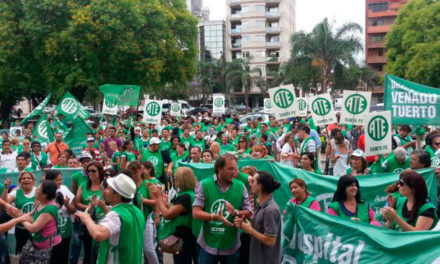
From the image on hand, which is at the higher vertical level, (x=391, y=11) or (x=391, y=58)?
(x=391, y=11)

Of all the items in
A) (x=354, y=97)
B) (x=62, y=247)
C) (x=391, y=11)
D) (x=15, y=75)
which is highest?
(x=391, y=11)

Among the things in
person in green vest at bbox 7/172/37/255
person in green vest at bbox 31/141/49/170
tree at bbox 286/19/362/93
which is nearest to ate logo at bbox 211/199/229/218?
person in green vest at bbox 7/172/37/255

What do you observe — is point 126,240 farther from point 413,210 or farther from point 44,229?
point 413,210

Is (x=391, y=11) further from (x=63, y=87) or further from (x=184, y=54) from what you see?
(x=63, y=87)

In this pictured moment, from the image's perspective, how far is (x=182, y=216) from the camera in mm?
5145

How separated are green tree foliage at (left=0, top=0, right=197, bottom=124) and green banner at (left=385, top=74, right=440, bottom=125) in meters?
20.6

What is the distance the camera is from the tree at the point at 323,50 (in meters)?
37.7

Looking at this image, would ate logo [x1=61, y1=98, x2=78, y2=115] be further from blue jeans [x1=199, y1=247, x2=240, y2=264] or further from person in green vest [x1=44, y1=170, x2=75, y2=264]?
blue jeans [x1=199, y1=247, x2=240, y2=264]

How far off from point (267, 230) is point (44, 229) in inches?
92.3

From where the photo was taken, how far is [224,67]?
63031mm

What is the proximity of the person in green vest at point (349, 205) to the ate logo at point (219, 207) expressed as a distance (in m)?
1.09

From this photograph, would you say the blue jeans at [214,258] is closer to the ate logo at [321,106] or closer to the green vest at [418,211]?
the green vest at [418,211]

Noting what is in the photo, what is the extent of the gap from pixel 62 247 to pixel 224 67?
191 ft

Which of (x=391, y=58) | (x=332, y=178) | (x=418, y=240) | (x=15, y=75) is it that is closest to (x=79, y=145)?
(x=332, y=178)
